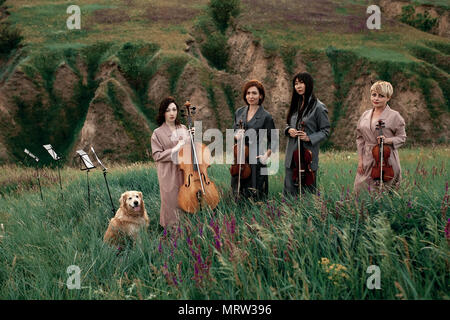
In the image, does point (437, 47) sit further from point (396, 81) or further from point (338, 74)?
point (338, 74)

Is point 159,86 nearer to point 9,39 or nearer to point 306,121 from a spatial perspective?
point 9,39

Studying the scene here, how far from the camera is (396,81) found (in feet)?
80.8

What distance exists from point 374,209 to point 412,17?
40.1 m

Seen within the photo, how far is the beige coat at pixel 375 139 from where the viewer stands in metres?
4.81

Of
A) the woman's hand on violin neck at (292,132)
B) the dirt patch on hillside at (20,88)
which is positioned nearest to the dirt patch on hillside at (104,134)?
the dirt patch on hillside at (20,88)

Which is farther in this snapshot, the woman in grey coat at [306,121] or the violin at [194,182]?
the woman in grey coat at [306,121]

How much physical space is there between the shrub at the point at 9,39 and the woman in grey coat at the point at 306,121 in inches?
1104

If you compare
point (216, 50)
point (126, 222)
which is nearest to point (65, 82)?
point (216, 50)

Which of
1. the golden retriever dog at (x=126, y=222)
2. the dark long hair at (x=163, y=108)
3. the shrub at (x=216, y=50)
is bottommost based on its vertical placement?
the golden retriever dog at (x=126, y=222)

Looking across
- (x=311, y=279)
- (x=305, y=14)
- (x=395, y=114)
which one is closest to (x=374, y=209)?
(x=311, y=279)

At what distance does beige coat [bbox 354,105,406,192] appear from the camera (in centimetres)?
481

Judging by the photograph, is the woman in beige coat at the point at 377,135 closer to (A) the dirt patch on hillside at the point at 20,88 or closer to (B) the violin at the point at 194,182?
(B) the violin at the point at 194,182

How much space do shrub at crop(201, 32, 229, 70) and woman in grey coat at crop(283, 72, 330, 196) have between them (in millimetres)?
25630

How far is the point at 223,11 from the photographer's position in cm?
3128
